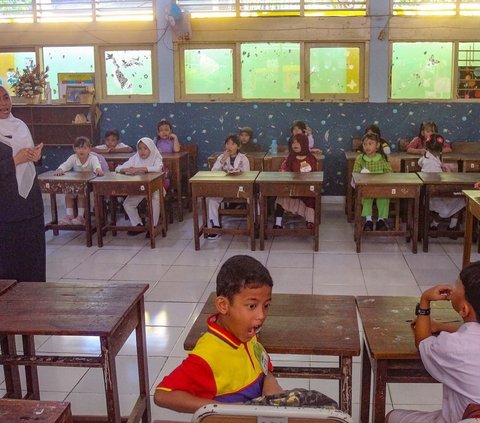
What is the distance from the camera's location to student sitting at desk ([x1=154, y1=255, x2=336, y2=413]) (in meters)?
1.67

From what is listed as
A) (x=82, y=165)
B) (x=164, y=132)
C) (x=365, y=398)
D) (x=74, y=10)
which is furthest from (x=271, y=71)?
(x=365, y=398)

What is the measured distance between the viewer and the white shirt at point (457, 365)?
173 cm

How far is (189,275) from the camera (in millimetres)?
5191

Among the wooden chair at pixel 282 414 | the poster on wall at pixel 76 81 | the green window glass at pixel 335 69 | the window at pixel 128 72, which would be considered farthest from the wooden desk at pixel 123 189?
the wooden chair at pixel 282 414

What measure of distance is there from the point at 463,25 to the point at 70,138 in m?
5.44

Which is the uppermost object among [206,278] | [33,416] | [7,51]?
[7,51]

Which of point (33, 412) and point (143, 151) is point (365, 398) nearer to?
point (33, 412)

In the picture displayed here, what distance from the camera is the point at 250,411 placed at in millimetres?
1266

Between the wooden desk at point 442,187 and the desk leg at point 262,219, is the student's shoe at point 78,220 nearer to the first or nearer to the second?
the desk leg at point 262,219

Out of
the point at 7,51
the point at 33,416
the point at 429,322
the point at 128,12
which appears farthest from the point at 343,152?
the point at 33,416

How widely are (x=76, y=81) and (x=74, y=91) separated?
15 cm

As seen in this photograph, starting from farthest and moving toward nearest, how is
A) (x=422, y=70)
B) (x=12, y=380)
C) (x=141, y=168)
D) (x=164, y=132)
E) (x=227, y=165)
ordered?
(x=422, y=70) < (x=164, y=132) < (x=227, y=165) < (x=141, y=168) < (x=12, y=380)

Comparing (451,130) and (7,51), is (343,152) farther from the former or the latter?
(7,51)

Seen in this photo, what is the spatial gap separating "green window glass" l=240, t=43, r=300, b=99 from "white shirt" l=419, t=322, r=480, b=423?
258 inches
